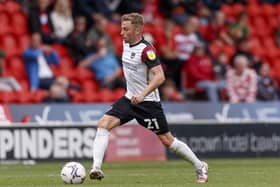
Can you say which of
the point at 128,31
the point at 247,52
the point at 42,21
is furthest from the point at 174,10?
the point at 128,31

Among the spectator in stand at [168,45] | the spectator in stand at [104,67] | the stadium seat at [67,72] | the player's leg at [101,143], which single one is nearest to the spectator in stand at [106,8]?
the spectator in stand at [168,45]

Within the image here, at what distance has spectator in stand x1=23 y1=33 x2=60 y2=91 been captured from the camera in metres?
20.6

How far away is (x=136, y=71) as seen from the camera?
1243 cm

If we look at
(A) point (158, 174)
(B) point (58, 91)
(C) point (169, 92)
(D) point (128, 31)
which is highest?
(D) point (128, 31)

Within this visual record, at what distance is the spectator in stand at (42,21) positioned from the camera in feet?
69.4

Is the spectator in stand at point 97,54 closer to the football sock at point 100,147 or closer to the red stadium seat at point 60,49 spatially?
the red stadium seat at point 60,49

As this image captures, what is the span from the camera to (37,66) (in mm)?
20703

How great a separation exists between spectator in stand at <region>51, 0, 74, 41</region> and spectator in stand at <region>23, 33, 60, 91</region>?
2.79 feet

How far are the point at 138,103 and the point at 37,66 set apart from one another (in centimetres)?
870

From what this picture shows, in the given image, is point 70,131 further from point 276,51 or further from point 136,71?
point 276,51

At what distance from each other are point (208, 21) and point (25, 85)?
261 inches

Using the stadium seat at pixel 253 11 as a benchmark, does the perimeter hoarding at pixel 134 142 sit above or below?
below

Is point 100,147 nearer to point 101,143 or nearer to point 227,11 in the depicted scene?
point 101,143

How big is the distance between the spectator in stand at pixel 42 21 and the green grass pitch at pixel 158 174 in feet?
13.9
